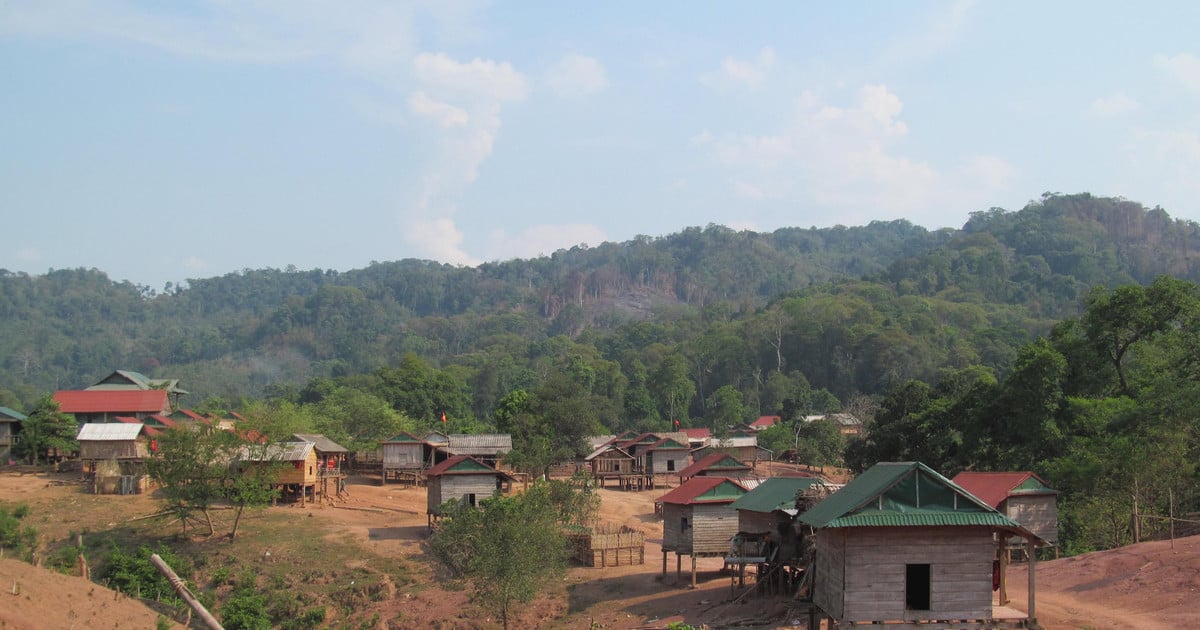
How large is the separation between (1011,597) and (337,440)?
45619mm

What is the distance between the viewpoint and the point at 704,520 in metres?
37.2

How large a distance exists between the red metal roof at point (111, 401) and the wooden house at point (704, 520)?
4010 cm

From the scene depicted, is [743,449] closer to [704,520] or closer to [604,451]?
[604,451]

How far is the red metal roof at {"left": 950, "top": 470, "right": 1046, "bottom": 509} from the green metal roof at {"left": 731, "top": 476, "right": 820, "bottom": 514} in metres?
7.39

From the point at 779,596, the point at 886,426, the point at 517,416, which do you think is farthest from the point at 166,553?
the point at 886,426

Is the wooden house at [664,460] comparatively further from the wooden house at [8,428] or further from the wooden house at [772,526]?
the wooden house at [8,428]

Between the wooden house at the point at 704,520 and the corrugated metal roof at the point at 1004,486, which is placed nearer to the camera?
the corrugated metal roof at the point at 1004,486

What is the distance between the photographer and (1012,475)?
124 ft

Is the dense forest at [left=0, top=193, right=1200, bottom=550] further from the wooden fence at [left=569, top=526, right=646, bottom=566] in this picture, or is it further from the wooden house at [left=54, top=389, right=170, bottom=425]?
the wooden fence at [left=569, top=526, right=646, bottom=566]

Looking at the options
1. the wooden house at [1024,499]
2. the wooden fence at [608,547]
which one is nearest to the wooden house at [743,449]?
the wooden fence at [608,547]

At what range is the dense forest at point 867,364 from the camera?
45725 millimetres

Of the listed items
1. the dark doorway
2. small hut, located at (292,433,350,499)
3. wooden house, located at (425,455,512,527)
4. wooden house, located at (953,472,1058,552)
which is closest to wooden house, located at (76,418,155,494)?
small hut, located at (292,433,350,499)

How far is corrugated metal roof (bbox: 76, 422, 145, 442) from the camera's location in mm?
51875

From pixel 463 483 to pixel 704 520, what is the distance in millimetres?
13413
